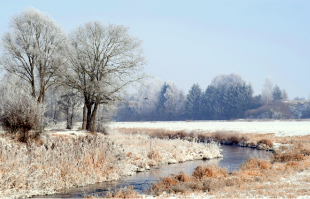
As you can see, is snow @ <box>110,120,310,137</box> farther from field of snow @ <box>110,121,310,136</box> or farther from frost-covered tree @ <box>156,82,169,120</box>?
frost-covered tree @ <box>156,82,169,120</box>

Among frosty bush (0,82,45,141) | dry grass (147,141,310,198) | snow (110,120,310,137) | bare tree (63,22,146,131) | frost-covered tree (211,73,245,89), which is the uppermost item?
frost-covered tree (211,73,245,89)

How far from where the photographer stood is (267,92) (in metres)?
97.2

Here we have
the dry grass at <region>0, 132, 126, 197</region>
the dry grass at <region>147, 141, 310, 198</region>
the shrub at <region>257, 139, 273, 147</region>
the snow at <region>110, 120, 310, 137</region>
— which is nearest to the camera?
the dry grass at <region>147, 141, 310, 198</region>

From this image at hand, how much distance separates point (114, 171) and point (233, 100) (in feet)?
260

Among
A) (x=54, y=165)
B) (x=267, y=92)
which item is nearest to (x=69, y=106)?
(x=54, y=165)

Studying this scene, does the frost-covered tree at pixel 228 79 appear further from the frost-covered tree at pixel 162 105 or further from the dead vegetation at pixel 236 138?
the dead vegetation at pixel 236 138

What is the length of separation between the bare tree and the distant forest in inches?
2190

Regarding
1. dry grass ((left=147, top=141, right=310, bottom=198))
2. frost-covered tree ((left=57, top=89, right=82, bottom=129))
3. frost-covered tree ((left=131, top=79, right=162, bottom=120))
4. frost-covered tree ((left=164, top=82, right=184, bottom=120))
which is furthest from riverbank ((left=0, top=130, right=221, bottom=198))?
frost-covered tree ((left=131, top=79, right=162, bottom=120))

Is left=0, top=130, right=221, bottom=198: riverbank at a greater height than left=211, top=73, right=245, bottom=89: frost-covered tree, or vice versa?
left=211, top=73, right=245, bottom=89: frost-covered tree

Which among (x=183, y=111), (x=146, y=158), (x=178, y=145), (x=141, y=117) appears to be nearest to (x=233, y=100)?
(x=183, y=111)

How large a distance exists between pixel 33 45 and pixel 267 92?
8664 cm

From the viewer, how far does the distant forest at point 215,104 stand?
280 feet

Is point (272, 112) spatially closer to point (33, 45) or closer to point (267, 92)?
point (267, 92)

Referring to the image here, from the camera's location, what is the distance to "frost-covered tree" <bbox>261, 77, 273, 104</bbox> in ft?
310
